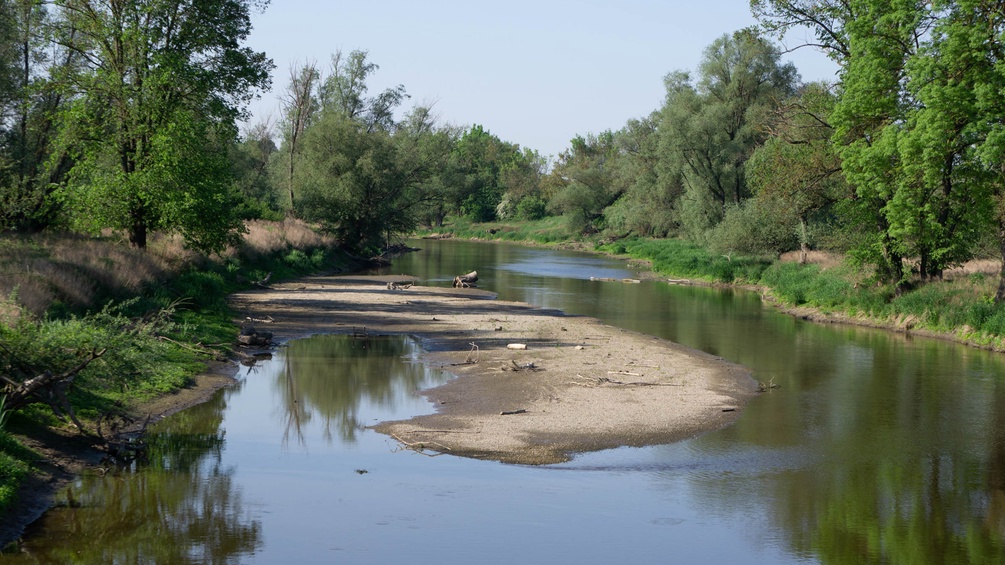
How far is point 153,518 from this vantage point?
12203 millimetres

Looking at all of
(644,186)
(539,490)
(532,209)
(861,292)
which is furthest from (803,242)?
(532,209)

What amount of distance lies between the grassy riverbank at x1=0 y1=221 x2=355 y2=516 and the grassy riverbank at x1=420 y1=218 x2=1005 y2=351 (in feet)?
77.1

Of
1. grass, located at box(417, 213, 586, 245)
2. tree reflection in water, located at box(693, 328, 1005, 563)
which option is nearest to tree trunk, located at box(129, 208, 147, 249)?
tree reflection in water, located at box(693, 328, 1005, 563)

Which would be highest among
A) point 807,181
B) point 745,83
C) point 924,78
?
point 745,83

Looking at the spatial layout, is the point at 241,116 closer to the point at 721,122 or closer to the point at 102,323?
the point at 102,323

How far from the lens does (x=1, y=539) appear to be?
11031 mm

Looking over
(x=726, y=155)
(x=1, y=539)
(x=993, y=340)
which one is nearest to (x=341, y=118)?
(x=726, y=155)

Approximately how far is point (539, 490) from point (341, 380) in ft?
29.5

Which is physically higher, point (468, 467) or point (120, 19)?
point (120, 19)

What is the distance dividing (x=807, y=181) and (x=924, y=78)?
7679mm

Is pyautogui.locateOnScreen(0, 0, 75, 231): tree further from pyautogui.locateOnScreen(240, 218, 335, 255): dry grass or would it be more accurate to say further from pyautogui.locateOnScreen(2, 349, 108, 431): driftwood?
pyautogui.locateOnScreen(2, 349, 108, 431): driftwood

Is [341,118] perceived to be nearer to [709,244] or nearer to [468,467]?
[709,244]

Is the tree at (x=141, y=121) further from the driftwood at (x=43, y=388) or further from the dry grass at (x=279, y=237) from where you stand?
the driftwood at (x=43, y=388)

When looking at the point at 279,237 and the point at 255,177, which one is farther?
the point at 255,177
